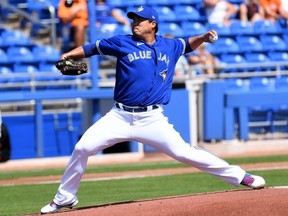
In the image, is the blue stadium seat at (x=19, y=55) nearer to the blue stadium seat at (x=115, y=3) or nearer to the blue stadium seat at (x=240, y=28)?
the blue stadium seat at (x=115, y=3)

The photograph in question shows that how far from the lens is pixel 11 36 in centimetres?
1733

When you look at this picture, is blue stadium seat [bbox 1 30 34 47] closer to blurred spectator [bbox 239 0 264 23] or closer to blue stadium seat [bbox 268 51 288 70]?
blurred spectator [bbox 239 0 264 23]

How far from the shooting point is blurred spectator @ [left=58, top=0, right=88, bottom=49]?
16297 millimetres

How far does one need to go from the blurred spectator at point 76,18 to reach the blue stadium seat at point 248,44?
4.30 metres

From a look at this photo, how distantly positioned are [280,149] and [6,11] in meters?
6.95

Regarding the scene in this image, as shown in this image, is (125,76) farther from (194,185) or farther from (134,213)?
(194,185)

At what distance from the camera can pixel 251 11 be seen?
65.0 feet

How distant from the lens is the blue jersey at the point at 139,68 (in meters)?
7.03

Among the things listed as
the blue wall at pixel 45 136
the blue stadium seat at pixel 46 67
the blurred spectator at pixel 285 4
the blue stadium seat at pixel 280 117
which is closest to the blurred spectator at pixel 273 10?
the blurred spectator at pixel 285 4

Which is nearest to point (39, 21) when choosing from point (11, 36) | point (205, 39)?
point (11, 36)

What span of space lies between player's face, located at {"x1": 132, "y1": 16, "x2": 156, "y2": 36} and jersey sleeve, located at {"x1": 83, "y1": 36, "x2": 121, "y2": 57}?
0.18 meters

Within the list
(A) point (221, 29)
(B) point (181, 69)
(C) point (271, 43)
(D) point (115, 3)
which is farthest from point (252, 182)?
(C) point (271, 43)

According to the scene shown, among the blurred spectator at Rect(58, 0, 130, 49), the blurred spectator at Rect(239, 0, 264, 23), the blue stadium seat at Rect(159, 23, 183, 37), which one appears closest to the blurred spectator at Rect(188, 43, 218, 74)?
the blue stadium seat at Rect(159, 23, 183, 37)

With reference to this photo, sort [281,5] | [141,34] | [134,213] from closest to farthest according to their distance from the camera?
1. [134,213]
2. [141,34]
3. [281,5]
